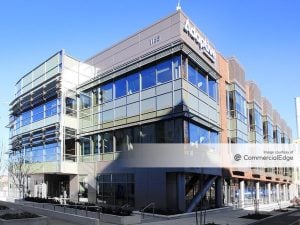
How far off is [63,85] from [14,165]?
11369mm

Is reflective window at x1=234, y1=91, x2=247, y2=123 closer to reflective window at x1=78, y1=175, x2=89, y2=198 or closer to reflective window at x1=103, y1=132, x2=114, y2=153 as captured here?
reflective window at x1=103, y1=132, x2=114, y2=153

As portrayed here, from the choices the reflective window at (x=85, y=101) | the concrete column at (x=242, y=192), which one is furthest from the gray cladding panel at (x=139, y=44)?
the concrete column at (x=242, y=192)

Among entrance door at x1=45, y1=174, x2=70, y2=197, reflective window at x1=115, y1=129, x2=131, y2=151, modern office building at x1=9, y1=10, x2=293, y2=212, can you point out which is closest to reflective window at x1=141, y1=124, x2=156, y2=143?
modern office building at x1=9, y1=10, x2=293, y2=212

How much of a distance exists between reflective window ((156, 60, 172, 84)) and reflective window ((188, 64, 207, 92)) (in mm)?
1589

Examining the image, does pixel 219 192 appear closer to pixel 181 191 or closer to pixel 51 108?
pixel 181 191

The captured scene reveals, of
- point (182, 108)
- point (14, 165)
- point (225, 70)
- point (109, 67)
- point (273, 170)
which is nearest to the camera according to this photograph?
point (182, 108)

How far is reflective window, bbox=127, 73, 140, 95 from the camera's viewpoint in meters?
29.2

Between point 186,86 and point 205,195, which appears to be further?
point 205,195

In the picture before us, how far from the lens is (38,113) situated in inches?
1486

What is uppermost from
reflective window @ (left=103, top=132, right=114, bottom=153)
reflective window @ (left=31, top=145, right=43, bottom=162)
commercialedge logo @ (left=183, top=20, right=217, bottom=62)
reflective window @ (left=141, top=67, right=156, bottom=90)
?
commercialedge logo @ (left=183, top=20, right=217, bottom=62)

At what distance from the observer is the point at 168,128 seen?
26.5 m

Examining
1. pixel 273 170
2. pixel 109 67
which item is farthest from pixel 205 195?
pixel 273 170

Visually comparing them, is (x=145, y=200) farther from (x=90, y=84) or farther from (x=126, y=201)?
(x=90, y=84)

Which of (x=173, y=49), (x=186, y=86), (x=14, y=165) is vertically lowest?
(x=14, y=165)
